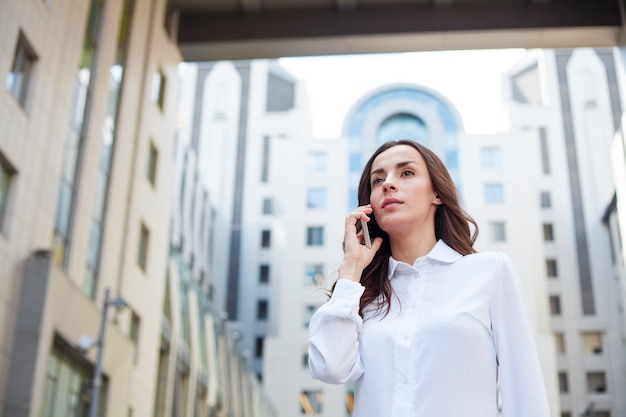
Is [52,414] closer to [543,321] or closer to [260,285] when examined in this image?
[543,321]

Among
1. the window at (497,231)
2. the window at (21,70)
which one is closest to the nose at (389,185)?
the window at (21,70)

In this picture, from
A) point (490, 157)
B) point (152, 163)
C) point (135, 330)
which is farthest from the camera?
point (490, 157)

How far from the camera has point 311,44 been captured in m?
20.7

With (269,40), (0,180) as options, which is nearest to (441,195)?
(0,180)

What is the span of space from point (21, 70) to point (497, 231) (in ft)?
168

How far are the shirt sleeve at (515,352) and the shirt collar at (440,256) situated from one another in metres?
0.19

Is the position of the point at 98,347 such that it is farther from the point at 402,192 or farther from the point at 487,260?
the point at 487,260

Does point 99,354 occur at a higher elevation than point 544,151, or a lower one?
lower

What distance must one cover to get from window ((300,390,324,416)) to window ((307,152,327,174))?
1734 centimetres

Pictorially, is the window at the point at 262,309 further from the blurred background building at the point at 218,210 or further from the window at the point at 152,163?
the window at the point at 152,163

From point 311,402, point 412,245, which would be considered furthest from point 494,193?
point 412,245

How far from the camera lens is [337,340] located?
2982 mm

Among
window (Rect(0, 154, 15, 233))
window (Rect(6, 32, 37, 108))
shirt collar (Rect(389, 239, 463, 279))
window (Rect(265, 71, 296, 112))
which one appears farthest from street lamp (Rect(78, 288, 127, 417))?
window (Rect(265, 71, 296, 112))

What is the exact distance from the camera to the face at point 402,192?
10.8ft
